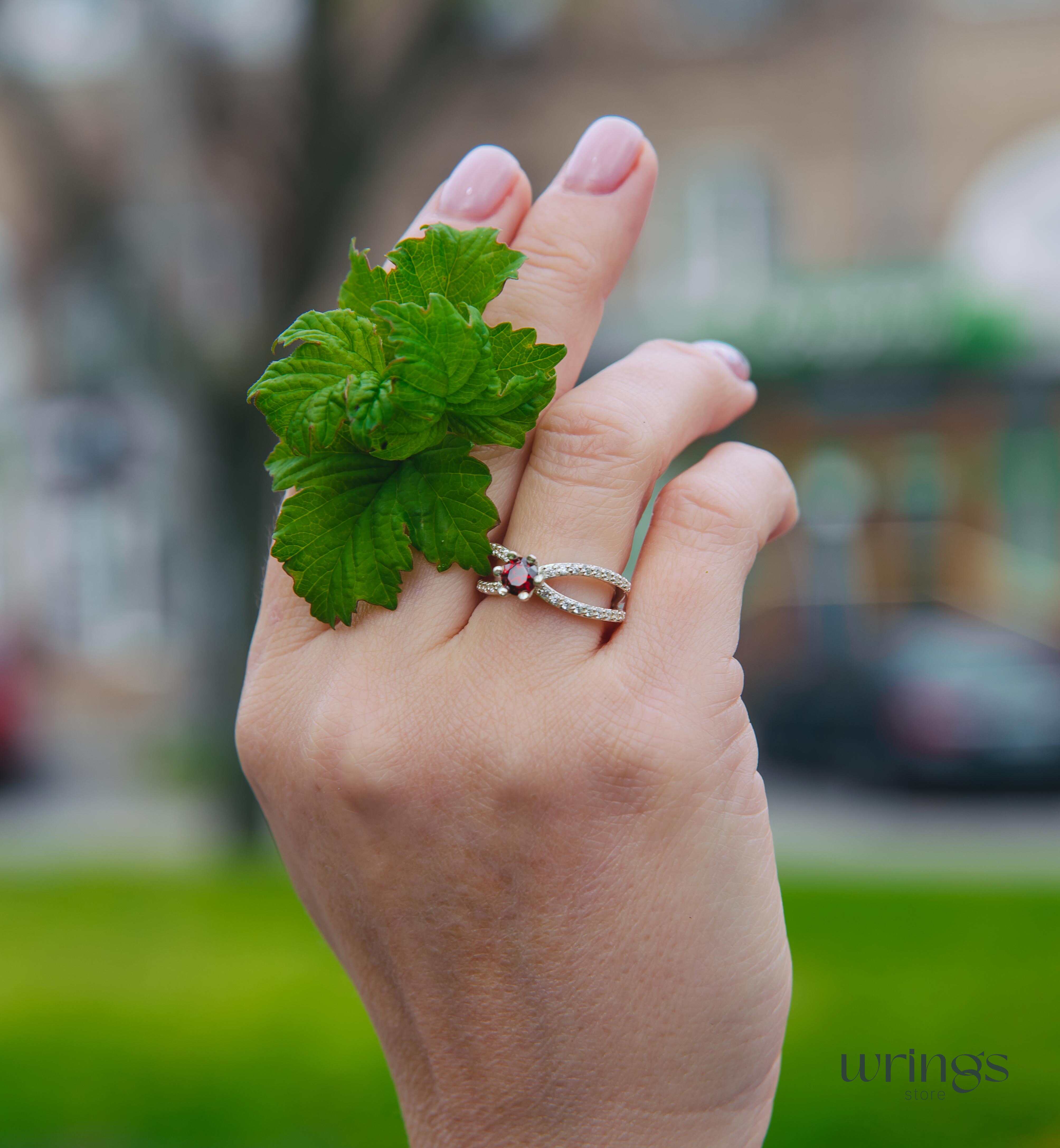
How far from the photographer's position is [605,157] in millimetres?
1455

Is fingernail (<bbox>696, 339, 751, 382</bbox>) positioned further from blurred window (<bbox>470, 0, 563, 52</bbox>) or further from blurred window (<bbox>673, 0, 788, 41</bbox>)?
blurred window (<bbox>673, 0, 788, 41</bbox>)

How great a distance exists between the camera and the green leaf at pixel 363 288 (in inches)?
52.0

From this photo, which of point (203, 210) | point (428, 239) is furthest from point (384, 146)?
point (428, 239)

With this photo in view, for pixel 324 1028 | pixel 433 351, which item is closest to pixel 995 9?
pixel 324 1028

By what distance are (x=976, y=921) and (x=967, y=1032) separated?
169cm

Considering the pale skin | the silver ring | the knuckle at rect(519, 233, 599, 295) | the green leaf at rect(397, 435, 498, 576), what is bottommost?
the pale skin

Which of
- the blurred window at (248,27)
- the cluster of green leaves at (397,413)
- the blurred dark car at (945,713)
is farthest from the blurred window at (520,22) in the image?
the cluster of green leaves at (397,413)

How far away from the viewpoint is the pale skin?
128 cm

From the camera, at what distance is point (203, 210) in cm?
956

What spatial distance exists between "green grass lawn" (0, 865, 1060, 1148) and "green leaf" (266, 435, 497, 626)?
2.65 meters

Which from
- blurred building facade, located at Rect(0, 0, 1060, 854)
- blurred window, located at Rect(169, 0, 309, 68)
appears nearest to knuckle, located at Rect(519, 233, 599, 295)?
blurred window, located at Rect(169, 0, 309, 68)

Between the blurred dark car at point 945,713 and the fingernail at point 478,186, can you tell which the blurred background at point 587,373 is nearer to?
the blurred dark car at point 945,713

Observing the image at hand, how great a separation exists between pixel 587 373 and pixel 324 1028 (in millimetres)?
12078

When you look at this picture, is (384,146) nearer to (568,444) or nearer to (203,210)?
(203,210)
